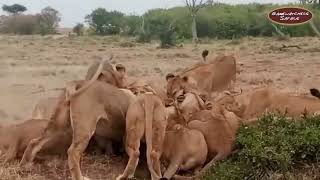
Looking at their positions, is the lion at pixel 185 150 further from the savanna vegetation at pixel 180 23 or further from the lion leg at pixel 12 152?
the savanna vegetation at pixel 180 23

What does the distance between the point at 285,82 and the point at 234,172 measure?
31.9 ft

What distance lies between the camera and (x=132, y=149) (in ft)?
19.6

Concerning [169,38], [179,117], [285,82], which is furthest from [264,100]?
[169,38]

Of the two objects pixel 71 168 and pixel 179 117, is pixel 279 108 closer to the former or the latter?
pixel 179 117

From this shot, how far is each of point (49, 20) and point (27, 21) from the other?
5114mm

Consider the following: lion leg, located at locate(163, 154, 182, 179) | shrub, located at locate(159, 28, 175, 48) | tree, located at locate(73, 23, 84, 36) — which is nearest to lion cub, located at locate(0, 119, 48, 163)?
lion leg, located at locate(163, 154, 182, 179)

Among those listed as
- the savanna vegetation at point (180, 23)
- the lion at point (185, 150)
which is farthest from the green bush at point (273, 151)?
the savanna vegetation at point (180, 23)

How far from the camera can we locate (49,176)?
6285 mm

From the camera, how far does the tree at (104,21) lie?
5425cm

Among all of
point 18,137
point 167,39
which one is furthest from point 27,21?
point 18,137

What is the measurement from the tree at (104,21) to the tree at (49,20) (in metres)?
3.34

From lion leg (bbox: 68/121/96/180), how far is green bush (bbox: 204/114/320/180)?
1.06 metres

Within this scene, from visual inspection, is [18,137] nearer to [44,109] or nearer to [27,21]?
[44,109]

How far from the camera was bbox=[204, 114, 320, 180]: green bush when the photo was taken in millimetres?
5652
